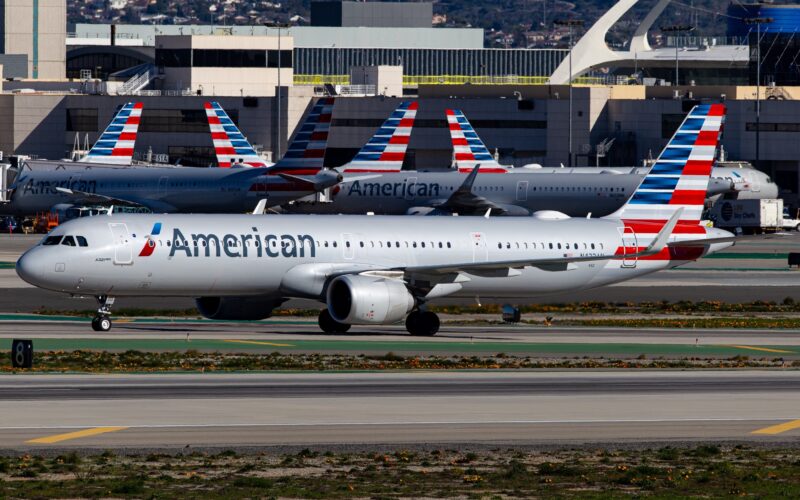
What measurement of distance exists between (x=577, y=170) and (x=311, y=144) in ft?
93.7

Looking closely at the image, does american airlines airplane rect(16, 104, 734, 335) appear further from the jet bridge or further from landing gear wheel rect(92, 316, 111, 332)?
the jet bridge

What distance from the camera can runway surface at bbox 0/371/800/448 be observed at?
32781 millimetres

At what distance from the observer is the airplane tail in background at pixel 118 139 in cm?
14438

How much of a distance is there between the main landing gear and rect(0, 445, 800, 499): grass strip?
2489 centimetres

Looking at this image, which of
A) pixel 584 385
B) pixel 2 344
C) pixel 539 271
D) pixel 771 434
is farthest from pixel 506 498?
pixel 539 271

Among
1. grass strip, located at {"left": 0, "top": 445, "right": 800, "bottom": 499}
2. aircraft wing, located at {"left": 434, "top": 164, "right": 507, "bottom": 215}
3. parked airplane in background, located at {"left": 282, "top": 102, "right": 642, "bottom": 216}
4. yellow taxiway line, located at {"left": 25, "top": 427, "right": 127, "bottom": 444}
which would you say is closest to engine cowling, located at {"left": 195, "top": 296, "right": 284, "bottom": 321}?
yellow taxiway line, located at {"left": 25, "top": 427, "right": 127, "bottom": 444}

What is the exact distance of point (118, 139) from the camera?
145 meters

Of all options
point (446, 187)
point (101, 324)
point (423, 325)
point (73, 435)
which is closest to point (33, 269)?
point (101, 324)

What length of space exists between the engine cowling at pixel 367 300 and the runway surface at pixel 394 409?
9.81 m

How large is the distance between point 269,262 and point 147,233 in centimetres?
437

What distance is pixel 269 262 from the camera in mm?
55188

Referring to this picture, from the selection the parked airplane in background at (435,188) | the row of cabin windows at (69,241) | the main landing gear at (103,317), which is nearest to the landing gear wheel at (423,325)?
the main landing gear at (103,317)

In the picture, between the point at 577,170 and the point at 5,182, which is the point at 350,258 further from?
the point at 577,170

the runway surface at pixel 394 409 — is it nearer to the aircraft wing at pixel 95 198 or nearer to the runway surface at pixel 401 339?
the runway surface at pixel 401 339
